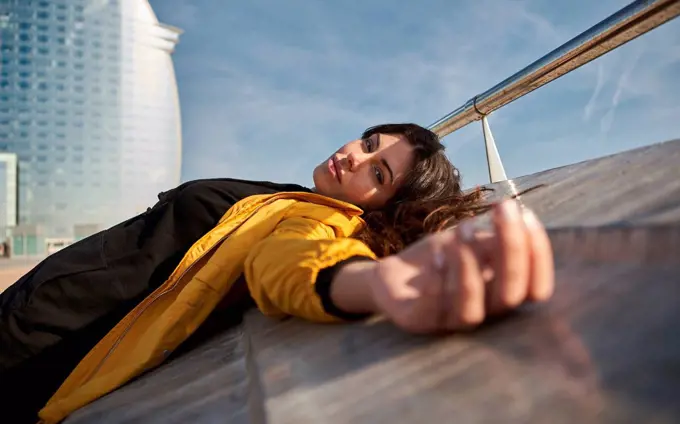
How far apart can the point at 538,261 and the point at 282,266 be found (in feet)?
0.95

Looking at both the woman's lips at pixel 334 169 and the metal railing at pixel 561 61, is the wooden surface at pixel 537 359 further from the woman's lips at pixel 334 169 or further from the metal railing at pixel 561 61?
the metal railing at pixel 561 61

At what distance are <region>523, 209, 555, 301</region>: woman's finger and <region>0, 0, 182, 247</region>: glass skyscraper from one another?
54.6 ft

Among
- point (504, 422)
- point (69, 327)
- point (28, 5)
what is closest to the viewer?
point (504, 422)

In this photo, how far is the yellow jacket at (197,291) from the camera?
63cm

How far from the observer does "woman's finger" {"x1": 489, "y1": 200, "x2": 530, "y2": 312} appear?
1.01 ft

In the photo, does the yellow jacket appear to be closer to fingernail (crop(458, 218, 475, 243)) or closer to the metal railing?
fingernail (crop(458, 218, 475, 243))

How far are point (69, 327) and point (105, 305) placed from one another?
0.06 meters

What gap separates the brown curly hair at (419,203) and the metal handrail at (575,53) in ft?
1.62

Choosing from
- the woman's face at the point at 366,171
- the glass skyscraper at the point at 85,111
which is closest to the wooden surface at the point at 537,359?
the woman's face at the point at 366,171

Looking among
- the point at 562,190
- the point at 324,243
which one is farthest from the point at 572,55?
the point at 324,243

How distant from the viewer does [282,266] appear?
54 cm

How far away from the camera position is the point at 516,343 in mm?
307

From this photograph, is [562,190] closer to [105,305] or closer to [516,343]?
[516,343]

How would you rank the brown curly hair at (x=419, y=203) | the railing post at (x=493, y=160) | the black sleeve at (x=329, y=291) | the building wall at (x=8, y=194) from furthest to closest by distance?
the building wall at (x=8, y=194), the railing post at (x=493, y=160), the brown curly hair at (x=419, y=203), the black sleeve at (x=329, y=291)
